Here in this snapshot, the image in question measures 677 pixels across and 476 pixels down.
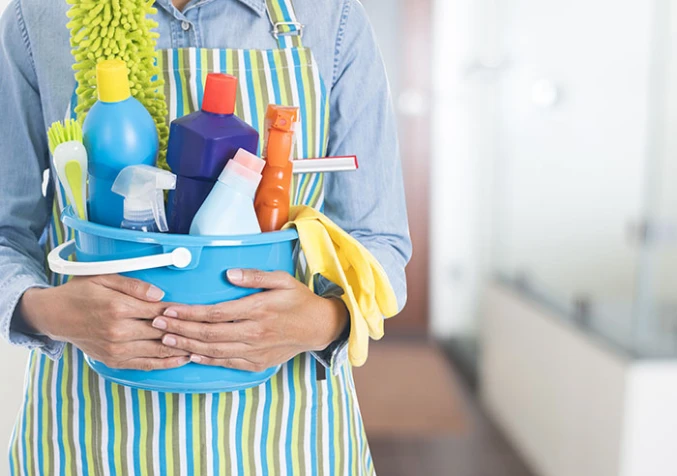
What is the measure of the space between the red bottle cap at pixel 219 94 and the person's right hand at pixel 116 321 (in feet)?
0.43

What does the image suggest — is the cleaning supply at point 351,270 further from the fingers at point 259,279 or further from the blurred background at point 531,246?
the blurred background at point 531,246

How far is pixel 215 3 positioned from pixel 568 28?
1454 mm

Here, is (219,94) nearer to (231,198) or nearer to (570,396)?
(231,198)

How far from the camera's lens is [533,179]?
2.18m

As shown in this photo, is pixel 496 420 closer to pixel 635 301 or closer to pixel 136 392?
pixel 635 301

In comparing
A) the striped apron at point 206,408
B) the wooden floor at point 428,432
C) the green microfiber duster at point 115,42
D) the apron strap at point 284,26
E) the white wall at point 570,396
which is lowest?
the wooden floor at point 428,432

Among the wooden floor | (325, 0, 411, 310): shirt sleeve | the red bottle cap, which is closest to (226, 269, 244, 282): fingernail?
the red bottle cap

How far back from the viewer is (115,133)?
0.48 m

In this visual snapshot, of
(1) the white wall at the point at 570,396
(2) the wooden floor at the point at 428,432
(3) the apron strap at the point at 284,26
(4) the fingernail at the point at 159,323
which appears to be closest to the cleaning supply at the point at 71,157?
(4) the fingernail at the point at 159,323

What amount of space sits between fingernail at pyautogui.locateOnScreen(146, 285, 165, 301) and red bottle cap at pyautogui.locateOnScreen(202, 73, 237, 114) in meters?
0.13

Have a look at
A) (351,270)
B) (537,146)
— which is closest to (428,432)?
(537,146)

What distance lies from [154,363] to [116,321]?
41mm

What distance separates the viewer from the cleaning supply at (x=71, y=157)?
0.48 meters

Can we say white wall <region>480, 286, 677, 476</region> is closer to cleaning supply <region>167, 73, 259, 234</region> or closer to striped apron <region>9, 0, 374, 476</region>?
striped apron <region>9, 0, 374, 476</region>
